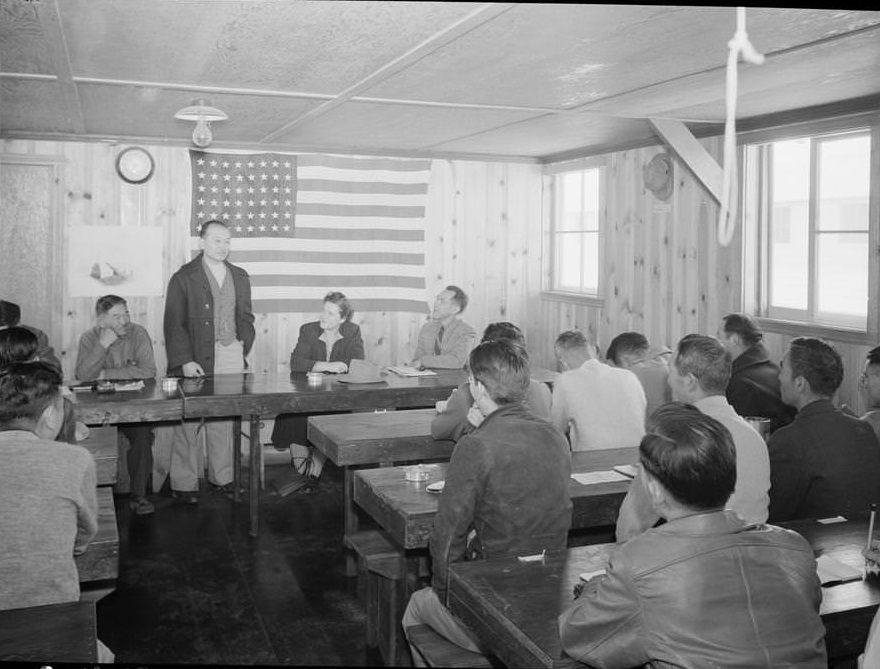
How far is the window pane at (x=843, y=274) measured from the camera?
4812 millimetres

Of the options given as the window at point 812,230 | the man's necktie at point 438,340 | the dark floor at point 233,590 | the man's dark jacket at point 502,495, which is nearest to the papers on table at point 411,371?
the man's necktie at point 438,340

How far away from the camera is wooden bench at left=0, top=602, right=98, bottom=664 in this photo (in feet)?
7.06

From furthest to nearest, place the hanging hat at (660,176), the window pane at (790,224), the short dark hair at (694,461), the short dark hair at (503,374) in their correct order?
the hanging hat at (660,176) → the window pane at (790,224) → the short dark hair at (503,374) → the short dark hair at (694,461)

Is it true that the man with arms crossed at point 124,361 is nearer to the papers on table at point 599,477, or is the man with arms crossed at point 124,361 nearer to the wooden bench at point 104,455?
the wooden bench at point 104,455

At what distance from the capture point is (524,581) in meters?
2.38

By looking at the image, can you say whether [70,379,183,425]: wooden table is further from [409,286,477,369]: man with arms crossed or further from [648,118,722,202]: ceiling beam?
[648,118,722,202]: ceiling beam

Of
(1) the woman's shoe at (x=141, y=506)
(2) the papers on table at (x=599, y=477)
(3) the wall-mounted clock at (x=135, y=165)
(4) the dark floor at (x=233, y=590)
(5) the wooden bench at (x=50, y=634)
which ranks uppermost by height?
(3) the wall-mounted clock at (x=135, y=165)

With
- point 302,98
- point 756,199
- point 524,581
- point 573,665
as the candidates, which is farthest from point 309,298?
point 573,665

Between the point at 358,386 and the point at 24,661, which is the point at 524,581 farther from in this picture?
the point at 358,386

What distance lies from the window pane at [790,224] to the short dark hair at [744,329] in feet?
1.95

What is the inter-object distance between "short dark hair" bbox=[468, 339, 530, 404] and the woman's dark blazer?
3.36 m

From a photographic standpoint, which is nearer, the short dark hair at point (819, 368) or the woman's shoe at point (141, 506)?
the short dark hair at point (819, 368)

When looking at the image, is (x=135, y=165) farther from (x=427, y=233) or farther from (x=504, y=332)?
(x=504, y=332)

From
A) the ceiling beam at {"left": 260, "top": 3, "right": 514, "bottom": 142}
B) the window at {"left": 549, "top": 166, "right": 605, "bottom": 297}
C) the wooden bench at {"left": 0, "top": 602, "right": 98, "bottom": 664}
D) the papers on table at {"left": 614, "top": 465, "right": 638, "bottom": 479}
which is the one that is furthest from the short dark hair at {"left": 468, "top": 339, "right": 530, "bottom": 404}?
the window at {"left": 549, "top": 166, "right": 605, "bottom": 297}
